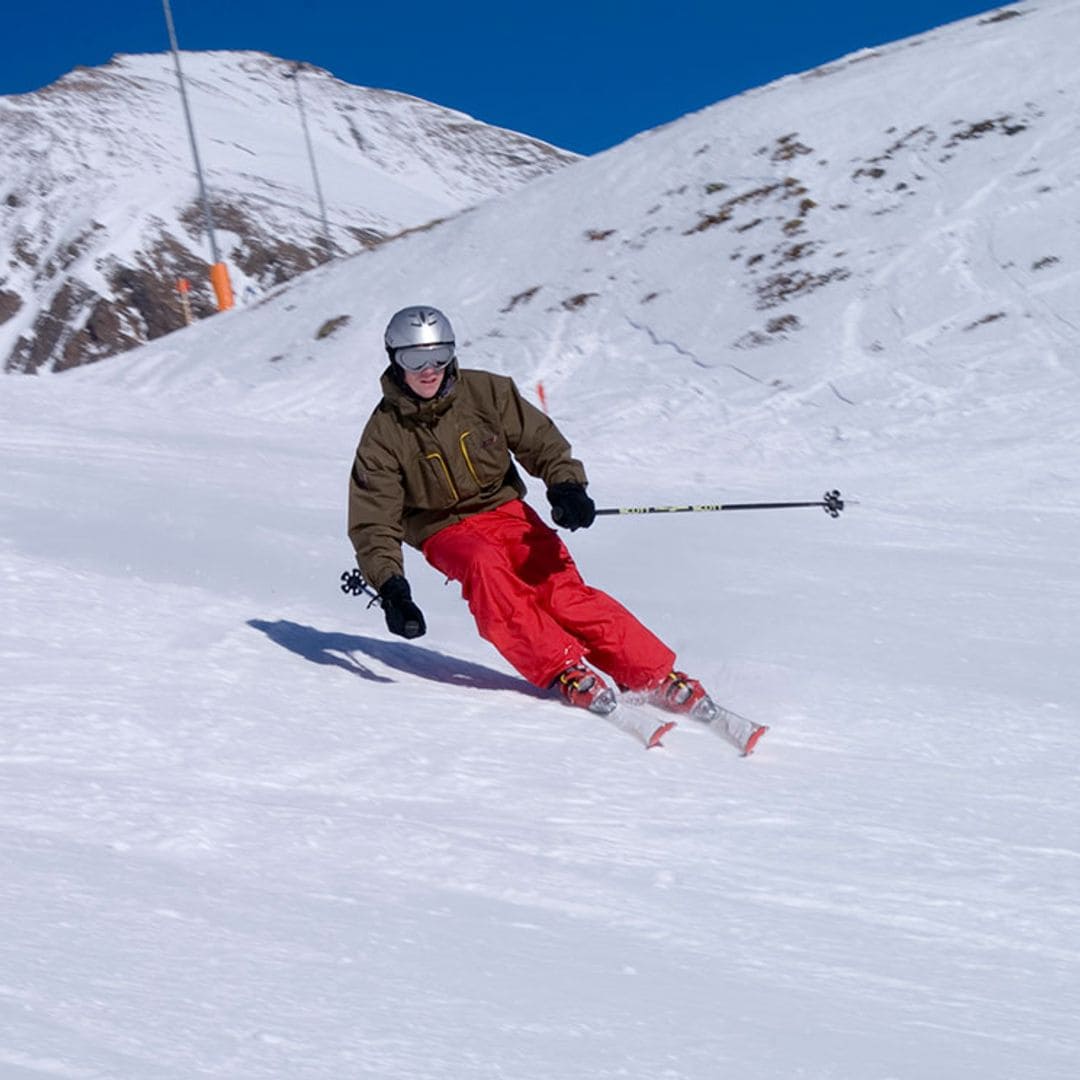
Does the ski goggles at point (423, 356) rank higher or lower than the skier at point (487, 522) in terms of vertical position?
higher

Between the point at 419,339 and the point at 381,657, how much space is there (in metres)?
1.50

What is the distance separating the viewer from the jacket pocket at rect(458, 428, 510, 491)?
568 centimetres

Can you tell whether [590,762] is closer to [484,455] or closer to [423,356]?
[484,455]

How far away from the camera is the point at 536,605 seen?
5594 millimetres

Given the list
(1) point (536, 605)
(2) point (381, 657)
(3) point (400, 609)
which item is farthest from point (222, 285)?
(3) point (400, 609)

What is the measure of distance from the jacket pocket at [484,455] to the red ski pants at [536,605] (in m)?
0.13

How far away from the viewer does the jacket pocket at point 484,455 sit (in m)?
5.68

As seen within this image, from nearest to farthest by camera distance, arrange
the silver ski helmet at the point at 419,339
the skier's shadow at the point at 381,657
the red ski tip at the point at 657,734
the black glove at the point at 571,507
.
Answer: the red ski tip at the point at 657,734
the silver ski helmet at the point at 419,339
the black glove at the point at 571,507
the skier's shadow at the point at 381,657

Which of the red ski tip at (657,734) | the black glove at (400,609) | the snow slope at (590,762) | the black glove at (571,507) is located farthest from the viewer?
the black glove at (571,507)

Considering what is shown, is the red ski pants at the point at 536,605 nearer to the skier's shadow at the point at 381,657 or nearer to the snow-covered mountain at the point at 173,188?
the skier's shadow at the point at 381,657

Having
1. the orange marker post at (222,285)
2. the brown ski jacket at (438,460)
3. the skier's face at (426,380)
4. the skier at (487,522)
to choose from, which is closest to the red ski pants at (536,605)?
the skier at (487,522)

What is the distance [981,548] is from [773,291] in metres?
8.66

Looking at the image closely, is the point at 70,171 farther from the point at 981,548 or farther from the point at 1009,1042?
the point at 1009,1042

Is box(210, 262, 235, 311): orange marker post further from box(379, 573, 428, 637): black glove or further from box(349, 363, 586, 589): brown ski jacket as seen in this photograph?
box(379, 573, 428, 637): black glove
